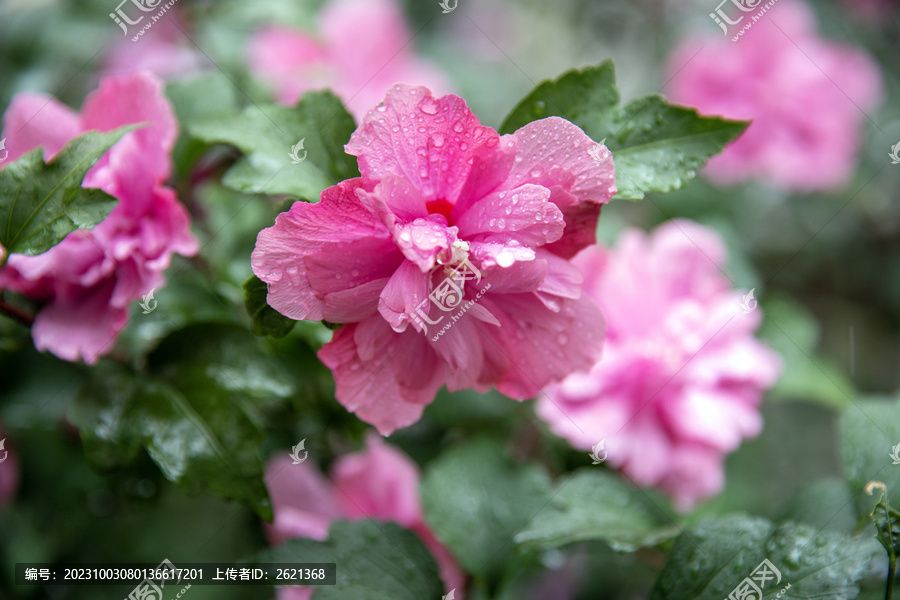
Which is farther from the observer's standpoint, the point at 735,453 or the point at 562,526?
the point at 735,453

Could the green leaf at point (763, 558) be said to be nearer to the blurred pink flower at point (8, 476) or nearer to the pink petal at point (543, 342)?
the pink petal at point (543, 342)

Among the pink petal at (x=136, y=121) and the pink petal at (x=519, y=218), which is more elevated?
the pink petal at (x=519, y=218)

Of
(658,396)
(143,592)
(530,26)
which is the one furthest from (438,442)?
(530,26)

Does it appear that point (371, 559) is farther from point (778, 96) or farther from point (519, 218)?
point (778, 96)

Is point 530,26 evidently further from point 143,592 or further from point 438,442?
point 143,592

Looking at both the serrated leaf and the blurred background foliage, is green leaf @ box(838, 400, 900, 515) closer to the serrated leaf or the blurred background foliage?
the blurred background foliage

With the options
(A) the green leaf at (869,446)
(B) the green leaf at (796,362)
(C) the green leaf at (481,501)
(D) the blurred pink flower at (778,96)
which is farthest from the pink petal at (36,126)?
(D) the blurred pink flower at (778,96)

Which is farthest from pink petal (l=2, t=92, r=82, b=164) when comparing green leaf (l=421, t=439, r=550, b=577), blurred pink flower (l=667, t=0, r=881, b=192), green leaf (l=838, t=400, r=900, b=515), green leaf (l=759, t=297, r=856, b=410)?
blurred pink flower (l=667, t=0, r=881, b=192)
